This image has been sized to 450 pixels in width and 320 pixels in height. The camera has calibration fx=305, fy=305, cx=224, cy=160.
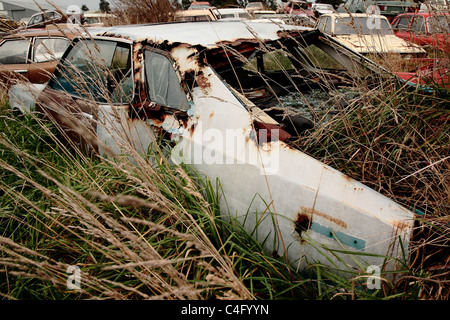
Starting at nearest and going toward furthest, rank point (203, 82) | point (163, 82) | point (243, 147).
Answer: point (243, 147) → point (203, 82) → point (163, 82)

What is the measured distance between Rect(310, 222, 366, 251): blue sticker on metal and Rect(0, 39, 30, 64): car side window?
5.07 meters

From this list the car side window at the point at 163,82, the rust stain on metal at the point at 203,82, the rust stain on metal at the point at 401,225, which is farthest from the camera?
the car side window at the point at 163,82

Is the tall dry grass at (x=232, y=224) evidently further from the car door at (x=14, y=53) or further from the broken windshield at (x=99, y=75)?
the car door at (x=14, y=53)

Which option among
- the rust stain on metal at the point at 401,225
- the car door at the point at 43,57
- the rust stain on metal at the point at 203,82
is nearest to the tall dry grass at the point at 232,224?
the rust stain on metal at the point at 401,225

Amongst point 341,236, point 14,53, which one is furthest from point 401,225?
point 14,53

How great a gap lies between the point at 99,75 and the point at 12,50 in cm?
400

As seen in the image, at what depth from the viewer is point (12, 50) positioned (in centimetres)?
477

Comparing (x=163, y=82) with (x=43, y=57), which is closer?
(x=163, y=82)

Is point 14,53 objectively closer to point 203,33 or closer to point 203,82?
point 203,33

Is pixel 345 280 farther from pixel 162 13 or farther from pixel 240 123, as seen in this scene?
pixel 162 13

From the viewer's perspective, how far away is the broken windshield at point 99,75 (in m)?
1.88

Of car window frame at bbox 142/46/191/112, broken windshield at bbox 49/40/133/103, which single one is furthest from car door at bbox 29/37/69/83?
car window frame at bbox 142/46/191/112

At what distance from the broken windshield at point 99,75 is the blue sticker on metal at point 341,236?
1.35 meters
